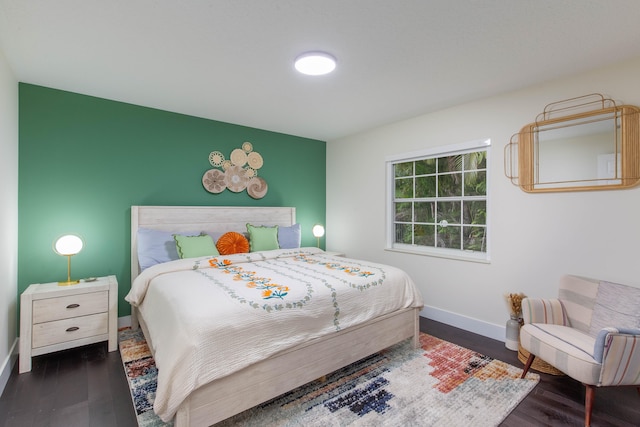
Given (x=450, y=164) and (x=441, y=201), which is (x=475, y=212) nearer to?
(x=441, y=201)

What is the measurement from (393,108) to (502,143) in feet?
3.69

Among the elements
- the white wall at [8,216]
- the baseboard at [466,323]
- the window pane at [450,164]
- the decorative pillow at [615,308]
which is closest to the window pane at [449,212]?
the window pane at [450,164]

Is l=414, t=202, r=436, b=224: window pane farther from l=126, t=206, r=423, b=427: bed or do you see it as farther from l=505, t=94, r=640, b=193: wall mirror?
l=126, t=206, r=423, b=427: bed

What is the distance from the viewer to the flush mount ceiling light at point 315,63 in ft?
7.14

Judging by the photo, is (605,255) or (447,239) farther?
(447,239)

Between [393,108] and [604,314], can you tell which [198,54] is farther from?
[604,314]

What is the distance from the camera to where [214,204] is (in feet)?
12.6

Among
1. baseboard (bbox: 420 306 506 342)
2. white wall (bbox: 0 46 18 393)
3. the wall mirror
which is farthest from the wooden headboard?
the wall mirror

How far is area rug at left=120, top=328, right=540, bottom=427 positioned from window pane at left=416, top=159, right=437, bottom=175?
2002 mm

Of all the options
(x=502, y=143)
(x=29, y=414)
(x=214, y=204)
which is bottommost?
(x=29, y=414)

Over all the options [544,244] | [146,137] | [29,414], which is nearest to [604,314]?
[544,244]

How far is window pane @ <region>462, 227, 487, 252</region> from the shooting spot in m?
3.24

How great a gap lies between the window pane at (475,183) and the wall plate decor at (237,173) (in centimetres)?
249

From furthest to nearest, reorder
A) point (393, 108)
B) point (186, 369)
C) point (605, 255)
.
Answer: point (393, 108) < point (605, 255) < point (186, 369)
